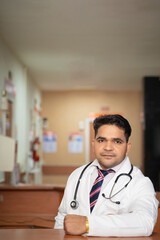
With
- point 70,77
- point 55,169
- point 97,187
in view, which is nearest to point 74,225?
point 97,187

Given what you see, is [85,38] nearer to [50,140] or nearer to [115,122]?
[115,122]

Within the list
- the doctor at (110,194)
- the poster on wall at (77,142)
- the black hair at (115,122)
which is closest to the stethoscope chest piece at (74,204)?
the doctor at (110,194)

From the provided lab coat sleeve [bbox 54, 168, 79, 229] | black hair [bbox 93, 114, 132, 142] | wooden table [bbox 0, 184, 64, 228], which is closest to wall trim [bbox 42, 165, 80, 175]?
wooden table [bbox 0, 184, 64, 228]

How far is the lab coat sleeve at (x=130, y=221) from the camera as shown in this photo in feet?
4.56

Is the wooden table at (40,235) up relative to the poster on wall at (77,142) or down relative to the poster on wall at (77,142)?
down

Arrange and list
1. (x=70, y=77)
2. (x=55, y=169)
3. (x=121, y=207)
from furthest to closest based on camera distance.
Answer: (x=55, y=169), (x=70, y=77), (x=121, y=207)

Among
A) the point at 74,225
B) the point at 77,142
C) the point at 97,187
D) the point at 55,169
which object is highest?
the point at 77,142

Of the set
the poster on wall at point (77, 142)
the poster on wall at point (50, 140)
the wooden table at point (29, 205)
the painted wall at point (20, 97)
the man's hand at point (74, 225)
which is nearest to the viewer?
the man's hand at point (74, 225)

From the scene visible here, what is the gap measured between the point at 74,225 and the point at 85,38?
3.69 meters

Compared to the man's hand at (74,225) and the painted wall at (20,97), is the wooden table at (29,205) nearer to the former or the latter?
the painted wall at (20,97)

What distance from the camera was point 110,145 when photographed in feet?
5.02

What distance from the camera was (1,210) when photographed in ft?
13.2

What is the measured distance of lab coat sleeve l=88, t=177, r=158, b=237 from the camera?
139cm

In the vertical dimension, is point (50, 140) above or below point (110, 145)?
above
